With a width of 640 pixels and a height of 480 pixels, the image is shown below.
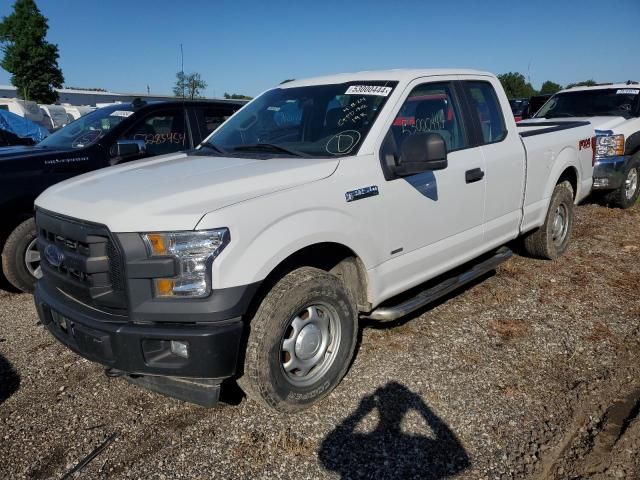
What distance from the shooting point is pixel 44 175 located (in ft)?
16.0

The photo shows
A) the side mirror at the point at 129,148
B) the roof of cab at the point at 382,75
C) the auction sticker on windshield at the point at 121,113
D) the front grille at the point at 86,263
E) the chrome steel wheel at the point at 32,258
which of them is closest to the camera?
the front grille at the point at 86,263

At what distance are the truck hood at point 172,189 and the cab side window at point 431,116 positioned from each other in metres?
0.72

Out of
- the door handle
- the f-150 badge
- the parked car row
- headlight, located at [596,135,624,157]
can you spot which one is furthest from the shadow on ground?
the parked car row

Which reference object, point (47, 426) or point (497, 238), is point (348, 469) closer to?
point (47, 426)

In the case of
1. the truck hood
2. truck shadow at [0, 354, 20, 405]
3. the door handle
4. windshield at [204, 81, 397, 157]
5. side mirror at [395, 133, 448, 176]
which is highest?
windshield at [204, 81, 397, 157]

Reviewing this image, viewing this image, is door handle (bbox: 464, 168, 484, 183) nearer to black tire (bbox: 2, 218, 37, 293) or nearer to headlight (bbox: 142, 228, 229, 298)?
headlight (bbox: 142, 228, 229, 298)

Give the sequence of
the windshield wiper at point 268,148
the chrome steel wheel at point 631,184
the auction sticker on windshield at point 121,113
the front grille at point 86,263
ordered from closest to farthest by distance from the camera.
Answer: the front grille at point 86,263 < the windshield wiper at point 268,148 < the auction sticker on windshield at point 121,113 < the chrome steel wheel at point 631,184

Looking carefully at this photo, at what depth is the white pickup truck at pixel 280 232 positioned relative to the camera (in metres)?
2.53

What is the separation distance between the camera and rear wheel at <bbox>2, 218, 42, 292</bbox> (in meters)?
4.75

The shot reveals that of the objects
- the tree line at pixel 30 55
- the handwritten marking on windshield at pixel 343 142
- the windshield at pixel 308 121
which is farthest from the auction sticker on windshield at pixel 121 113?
the tree line at pixel 30 55

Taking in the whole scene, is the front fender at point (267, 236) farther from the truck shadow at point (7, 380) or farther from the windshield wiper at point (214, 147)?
the truck shadow at point (7, 380)

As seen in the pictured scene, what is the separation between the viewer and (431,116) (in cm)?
392

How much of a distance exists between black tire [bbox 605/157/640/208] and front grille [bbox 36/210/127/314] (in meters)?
7.68

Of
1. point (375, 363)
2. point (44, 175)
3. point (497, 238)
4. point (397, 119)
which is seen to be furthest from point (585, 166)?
point (44, 175)
